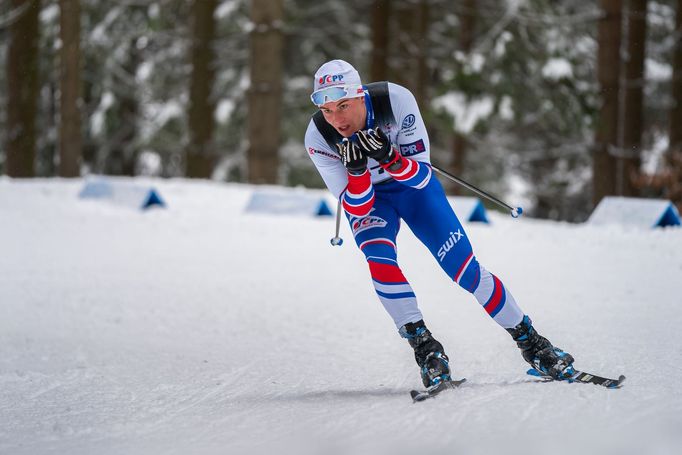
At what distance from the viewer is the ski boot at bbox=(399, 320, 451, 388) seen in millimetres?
4449

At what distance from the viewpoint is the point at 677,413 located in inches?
139

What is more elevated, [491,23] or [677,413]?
[491,23]

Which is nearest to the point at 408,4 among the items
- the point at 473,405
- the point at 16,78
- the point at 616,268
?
the point at 16,78

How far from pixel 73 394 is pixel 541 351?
279cm

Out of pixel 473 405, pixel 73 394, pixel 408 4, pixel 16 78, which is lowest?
pixel 73 394

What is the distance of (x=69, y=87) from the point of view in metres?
15.7

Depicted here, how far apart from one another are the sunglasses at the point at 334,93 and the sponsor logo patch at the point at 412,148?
476mm

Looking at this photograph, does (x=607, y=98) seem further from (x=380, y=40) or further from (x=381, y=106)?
(x=381, y=106)

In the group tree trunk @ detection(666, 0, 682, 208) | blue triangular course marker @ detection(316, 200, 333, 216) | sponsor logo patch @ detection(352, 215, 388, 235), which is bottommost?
blue triangular course marker @ detection(316, 200, 333, 216)

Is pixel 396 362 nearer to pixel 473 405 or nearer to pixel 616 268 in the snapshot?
pixel 473 405

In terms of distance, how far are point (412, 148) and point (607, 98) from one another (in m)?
11.3

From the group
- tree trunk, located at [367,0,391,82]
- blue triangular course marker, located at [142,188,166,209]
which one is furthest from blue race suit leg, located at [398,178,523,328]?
tree trunk, located at [367,0,391,82]

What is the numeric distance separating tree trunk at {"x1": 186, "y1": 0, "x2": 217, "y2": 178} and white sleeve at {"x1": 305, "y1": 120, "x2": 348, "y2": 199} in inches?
612

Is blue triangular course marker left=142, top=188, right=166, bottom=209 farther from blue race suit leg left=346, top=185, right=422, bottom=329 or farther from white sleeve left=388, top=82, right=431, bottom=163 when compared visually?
white sleeve left=388, top=82, right=431, bottom=163
